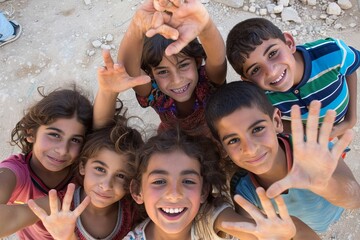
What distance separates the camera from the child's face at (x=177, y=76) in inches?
80.4

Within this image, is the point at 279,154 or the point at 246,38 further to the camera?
the point at 246,38

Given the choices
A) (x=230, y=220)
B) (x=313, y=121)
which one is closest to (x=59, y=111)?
(x=230, y=220)

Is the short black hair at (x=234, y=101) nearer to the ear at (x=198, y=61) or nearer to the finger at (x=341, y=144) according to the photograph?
the ear at (x=198, y=61)

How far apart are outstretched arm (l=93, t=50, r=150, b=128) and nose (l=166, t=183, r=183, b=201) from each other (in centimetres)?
46

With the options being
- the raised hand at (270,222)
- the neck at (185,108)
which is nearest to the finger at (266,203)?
the raised hand at (270,222)

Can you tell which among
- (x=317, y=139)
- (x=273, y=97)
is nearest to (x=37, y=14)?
(x=273, y=97)

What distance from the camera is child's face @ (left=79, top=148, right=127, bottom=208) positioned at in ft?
6.55

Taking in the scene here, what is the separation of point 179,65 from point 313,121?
30.0 inches

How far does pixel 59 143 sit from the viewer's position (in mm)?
2059

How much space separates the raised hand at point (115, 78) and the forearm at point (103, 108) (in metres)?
0.05

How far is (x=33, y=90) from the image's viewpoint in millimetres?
3445

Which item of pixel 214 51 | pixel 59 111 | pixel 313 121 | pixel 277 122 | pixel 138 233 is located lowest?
pixel 138 233

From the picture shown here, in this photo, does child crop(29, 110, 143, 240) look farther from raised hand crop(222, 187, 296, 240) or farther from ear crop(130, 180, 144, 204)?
raised hand crop(222, 187, 296, 240)

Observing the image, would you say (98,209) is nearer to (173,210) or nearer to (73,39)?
(173,210)
